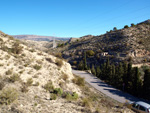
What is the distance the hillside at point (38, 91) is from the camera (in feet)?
23.3

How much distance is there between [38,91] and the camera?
9.77 metres

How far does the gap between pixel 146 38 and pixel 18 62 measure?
5963 centimetres

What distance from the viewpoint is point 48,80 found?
1257 centimetres

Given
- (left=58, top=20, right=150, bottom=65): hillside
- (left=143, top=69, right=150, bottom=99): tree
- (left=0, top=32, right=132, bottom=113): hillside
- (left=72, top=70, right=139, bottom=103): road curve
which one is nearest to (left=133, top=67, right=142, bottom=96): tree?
(left=143, top=69, right=150, bottom=99): tree

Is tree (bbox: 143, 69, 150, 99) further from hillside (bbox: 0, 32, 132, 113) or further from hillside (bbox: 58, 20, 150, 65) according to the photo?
hillside (bbox: 58, 20, 150, 65)

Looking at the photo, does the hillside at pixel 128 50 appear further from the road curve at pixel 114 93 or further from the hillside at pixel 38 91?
the hillside at pixel 38 91

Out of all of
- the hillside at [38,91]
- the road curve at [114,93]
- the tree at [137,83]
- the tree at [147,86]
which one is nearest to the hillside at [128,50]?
the tree at [137,83]

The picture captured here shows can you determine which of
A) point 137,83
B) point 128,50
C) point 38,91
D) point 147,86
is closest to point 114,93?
point 137,83

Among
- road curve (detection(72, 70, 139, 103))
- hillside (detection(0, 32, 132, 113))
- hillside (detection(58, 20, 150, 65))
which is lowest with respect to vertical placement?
road curve (detection(72, 70, 139, 103))

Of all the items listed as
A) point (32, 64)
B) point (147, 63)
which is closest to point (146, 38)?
point (147, 63)

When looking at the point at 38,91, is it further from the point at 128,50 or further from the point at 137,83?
the point at 128,50

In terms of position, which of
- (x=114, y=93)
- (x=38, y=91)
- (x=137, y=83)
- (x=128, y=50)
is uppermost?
(x=128, y=50)

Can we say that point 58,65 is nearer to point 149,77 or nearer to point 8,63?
point 8,63

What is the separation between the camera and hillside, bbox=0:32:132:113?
23.3ft
